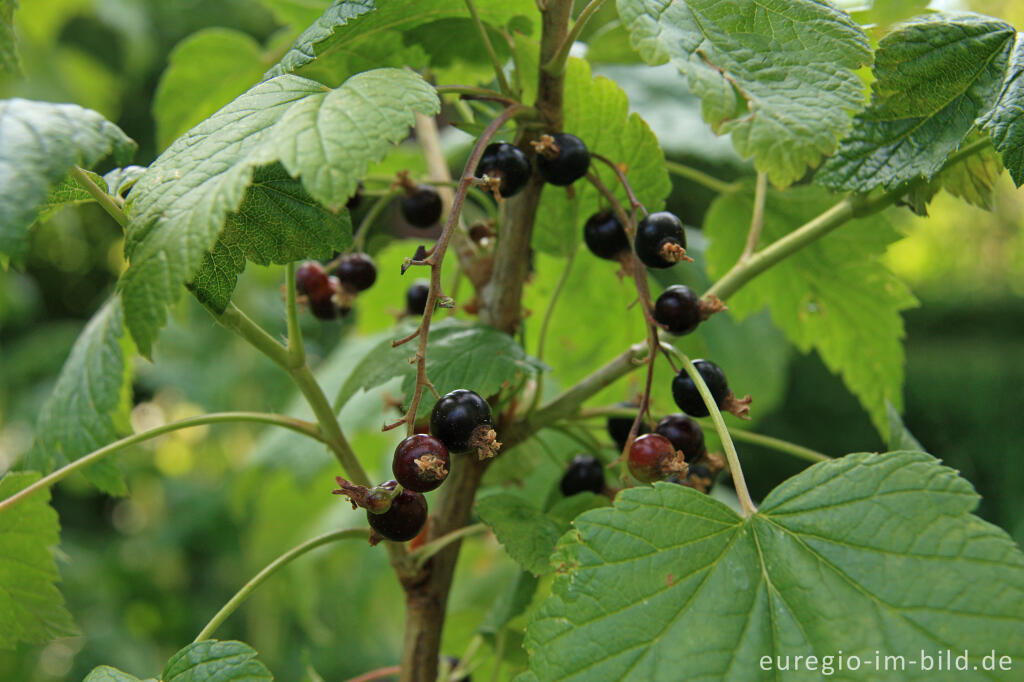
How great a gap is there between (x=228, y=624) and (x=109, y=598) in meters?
0.39

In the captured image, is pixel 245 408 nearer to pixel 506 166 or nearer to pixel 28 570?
pixel 28 570

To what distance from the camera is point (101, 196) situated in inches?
21.2

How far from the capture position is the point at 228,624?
2855 mm

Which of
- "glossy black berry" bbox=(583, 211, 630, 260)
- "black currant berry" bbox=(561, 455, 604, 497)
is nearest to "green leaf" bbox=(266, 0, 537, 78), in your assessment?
"glossy black berry" bbox=(583, 211, 630, 260)

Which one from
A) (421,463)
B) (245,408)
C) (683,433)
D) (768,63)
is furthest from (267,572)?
(245,408)

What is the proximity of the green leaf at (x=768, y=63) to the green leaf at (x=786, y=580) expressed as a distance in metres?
0.20

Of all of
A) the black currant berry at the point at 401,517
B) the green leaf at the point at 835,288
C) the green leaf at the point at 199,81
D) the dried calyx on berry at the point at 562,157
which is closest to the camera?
the black currant berry at the point at 401,517

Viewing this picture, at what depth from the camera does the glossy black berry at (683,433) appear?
0.62 m

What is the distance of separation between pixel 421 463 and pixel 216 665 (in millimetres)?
192

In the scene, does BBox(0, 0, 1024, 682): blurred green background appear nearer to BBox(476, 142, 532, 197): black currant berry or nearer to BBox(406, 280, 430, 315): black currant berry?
BBox(406, 280, 430, 315): black currant berry

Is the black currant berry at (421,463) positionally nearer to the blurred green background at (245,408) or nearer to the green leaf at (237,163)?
the green leaf at (237,163)

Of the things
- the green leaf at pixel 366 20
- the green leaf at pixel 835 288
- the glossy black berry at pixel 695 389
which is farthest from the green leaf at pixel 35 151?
the green leaf at pixel 835 288

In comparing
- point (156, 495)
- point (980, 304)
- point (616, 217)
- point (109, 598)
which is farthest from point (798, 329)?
point (980, 304)

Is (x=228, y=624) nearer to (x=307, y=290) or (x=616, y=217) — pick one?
(x=307, y=290)
